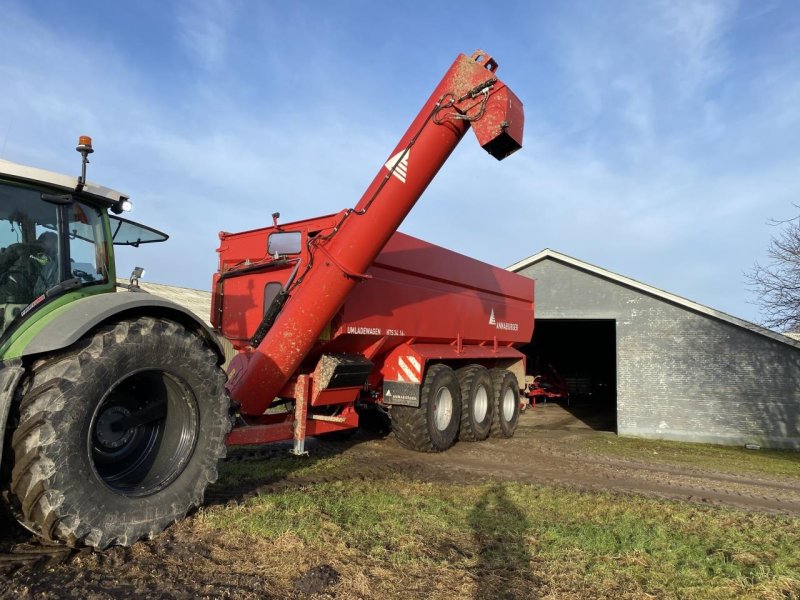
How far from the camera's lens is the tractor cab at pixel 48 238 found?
10.3 feet

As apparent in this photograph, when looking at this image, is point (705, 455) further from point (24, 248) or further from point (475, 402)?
point (24, 248)

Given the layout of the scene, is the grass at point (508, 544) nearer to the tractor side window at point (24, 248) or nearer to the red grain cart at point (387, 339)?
the red grain cart at point (387, 339)

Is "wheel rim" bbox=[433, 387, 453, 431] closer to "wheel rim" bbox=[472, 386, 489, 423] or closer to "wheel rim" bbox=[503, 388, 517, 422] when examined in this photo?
"wheel rim" bbox=[472, 386, 489, 423]

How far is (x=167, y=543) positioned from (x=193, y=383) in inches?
39.0

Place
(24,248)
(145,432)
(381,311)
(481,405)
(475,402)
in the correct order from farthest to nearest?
1. (481,405)
2. (475,402)
3. (381,311)
4. (145,432)
5. (24,248)

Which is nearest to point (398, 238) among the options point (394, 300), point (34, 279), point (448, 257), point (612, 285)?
point (394, 300)

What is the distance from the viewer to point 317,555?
131 inches

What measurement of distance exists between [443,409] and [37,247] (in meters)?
5.89

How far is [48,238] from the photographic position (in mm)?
3336

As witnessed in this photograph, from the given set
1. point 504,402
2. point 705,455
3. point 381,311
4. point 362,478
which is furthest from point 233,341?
point 705,455

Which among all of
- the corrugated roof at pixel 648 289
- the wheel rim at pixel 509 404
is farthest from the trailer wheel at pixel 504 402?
the corrugated roof at pixel 648 289

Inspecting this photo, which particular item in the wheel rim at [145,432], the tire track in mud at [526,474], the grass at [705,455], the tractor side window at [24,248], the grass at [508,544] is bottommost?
the grass at [705,455]

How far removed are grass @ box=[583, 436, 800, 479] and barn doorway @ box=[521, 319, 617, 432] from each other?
754cm

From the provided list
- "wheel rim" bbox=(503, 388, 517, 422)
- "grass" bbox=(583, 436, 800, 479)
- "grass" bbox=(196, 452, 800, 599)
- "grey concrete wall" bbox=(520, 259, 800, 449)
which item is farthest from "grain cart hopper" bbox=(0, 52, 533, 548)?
"grey concrete wall" bbox=(520, 259, 800, 449)
